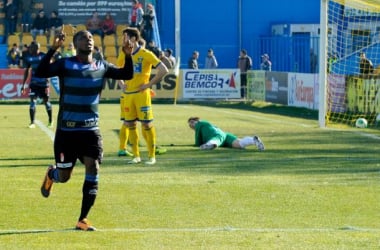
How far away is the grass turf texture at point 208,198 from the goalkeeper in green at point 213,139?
0.17 meters

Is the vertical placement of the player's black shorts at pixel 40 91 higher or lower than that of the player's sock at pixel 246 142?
higher

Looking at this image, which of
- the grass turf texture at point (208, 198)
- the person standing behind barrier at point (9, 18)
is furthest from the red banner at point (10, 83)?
the grass turf texture at point (208, 198)

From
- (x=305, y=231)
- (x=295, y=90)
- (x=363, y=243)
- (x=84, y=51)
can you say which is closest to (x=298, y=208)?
(x=305, y=231)

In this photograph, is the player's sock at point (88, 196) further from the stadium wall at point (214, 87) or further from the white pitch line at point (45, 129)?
the stadium wall at point (214, 87)

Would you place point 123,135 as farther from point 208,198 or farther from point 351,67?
point 351,67

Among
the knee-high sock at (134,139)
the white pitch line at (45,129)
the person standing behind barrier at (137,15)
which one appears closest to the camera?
the knee-high sock at (134,139)

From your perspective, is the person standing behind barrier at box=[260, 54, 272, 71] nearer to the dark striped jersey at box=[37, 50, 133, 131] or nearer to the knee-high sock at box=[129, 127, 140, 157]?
the knee-high sock at box=[129, 127, 140, 157]

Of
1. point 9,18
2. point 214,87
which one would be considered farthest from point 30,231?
point 9,18

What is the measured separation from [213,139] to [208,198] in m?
6.33

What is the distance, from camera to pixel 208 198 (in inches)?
487

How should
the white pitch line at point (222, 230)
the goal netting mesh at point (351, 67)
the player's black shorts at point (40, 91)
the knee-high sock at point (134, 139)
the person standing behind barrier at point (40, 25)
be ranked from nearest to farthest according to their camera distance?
the white pitch line at point (222, 230) < the knee-high sock at point (134, 139) < the player's black shorts at point (40, 91) < the goal netting mesh at point (351, 67) < the person standing behind barrier at point (40, 25)

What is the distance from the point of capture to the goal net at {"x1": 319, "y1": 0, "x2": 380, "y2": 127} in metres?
26.6

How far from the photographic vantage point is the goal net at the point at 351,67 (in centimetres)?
2662

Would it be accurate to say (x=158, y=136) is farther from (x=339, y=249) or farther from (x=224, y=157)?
(x=339, y=249)
